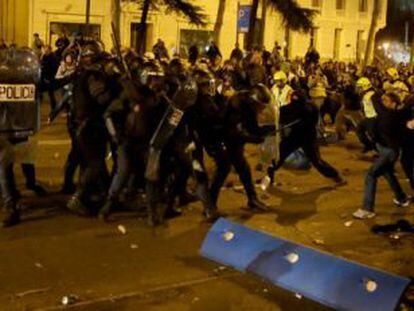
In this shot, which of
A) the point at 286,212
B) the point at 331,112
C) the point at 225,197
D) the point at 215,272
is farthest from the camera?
the point at 331,112

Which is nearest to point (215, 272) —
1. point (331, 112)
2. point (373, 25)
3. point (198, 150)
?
point (198, 150)

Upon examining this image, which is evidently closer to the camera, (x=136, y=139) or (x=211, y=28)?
(x=136, y=139)

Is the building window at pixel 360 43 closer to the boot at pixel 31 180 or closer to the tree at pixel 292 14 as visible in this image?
the tree at pixel 292 14

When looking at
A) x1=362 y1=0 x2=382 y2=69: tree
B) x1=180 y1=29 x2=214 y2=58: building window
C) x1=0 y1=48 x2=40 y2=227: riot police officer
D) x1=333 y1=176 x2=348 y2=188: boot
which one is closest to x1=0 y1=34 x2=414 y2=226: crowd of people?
x1=0 y1=48 x2=40 y2=227: riot police officer

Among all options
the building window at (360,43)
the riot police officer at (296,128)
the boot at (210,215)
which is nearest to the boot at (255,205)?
the boot at (210,215)

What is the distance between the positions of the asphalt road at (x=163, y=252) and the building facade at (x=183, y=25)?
18238 mm

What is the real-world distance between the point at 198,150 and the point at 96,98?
1.26 m

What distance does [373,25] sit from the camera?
169 feet

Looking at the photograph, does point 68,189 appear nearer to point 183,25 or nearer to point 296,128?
point 296,128

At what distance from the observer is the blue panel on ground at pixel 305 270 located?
663cm

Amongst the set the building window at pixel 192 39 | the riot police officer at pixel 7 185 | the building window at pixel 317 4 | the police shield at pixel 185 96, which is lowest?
the riot police officer at pixel 7 185

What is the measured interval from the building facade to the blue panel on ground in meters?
20.9

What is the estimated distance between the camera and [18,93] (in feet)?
31.1

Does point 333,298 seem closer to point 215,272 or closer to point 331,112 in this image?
point 215,272
